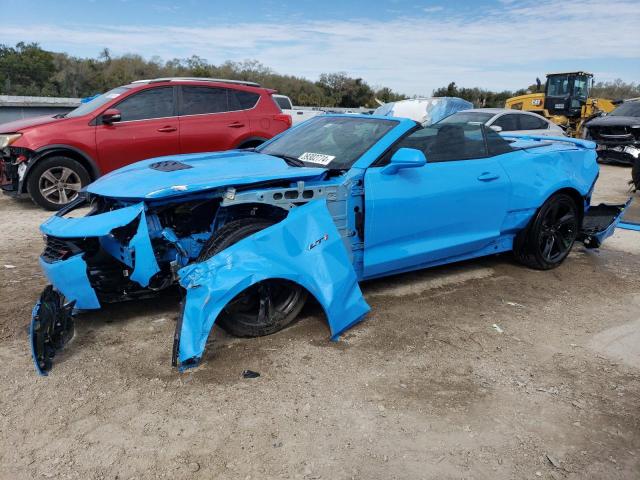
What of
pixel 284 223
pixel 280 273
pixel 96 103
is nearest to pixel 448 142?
pixel 284 223

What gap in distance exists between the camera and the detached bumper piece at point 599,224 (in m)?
5.67

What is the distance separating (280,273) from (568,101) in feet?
60.5

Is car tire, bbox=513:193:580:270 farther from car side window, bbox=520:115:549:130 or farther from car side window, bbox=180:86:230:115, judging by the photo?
car side window, bbox=520:115:549:130

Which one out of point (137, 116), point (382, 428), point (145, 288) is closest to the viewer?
point (382, 428)

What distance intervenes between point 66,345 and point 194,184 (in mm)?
1368

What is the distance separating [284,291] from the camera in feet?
12.1

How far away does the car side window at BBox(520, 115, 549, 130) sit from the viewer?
11.2 meters

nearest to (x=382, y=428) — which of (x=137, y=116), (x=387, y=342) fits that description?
(x=387, y=342)

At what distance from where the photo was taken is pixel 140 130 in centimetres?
770

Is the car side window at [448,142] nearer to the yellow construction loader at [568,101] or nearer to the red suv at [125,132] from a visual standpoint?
the red suv at [125,132]

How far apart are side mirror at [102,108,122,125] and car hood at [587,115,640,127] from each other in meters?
12.9

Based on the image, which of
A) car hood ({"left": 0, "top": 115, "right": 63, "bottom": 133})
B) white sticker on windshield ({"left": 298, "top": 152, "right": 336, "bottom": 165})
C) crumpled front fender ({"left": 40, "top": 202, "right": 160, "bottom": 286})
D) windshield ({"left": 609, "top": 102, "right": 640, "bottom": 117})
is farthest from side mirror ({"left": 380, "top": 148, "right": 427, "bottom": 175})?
windshield ({"left": 609, "top": 102, "right": 640, "bottom": 117})

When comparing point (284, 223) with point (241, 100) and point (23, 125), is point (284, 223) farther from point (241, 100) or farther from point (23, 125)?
point (23, 125)

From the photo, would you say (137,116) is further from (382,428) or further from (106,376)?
(382,428)
